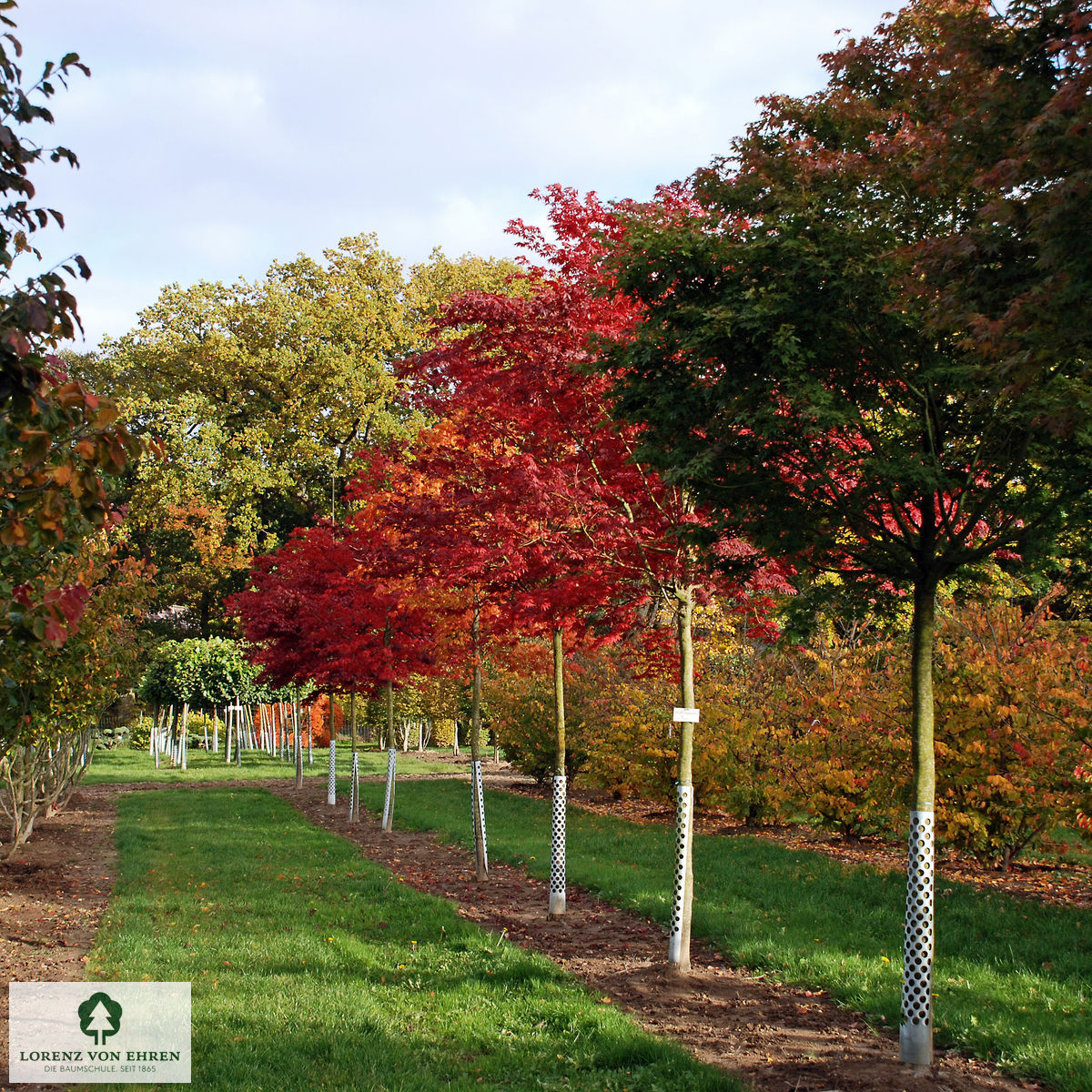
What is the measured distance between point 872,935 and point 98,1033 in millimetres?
5552

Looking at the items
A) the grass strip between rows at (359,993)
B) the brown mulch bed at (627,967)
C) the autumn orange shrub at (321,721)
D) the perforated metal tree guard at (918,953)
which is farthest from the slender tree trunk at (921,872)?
the autumn orange shrub at (321,721)

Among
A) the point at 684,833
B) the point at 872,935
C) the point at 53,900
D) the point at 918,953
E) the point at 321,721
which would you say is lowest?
the point at 321,721

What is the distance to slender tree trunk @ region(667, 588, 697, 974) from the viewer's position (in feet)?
22.3

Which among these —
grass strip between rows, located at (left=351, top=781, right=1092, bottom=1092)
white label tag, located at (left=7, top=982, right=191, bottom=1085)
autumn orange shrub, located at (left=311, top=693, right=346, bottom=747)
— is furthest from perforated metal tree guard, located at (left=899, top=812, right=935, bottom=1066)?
autumn orange shrub, located at (left=311, top=693, right=346, bottom=747)

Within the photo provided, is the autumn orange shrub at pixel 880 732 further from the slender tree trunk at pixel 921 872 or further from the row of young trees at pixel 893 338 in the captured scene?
the row of young trees at pixel 893 338

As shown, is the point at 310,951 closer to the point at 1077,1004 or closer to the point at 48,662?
the point at 48,662

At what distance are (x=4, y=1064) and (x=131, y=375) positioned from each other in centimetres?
2955

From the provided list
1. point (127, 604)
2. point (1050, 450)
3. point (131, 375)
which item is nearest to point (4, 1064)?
point (1050, 450)

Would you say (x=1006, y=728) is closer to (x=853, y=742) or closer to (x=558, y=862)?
(x=853, y=742)

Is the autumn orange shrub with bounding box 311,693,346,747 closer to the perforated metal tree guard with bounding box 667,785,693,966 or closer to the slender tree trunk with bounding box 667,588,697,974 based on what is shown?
the slender tree trunk with bounding box 667,588,697,974

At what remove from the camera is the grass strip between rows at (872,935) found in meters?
5.29

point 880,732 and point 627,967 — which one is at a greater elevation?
point 880,732

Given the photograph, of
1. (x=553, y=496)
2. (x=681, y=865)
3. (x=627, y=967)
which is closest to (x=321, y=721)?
(x=553, y=496)

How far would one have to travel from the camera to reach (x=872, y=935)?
296 inches
